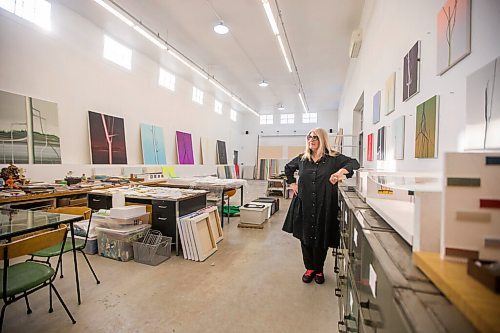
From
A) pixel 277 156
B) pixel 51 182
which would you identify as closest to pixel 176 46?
pixel 51 182

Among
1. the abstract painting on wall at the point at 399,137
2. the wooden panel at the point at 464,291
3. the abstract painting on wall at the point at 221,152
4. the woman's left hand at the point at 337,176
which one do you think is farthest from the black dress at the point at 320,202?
the abstract painting on wall at the point at 221,152

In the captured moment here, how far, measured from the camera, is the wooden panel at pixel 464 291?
0.36 meters

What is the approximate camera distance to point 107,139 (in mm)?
5758

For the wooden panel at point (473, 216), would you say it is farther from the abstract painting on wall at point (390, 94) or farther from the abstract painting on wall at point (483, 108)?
the abstract painting on wall at point (390, 94)

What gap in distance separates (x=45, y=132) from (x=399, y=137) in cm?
549

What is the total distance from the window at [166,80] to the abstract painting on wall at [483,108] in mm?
7959

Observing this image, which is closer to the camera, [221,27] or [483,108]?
[483,108]

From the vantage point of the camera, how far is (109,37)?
5.78 metres

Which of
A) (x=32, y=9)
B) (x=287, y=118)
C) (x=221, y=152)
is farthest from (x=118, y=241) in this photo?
(x=287, y=118)

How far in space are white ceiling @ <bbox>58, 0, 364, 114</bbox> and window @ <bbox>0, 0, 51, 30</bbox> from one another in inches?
12.6

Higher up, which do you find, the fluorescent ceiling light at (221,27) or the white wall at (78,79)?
the fluorescent ceiling light at (221,27)

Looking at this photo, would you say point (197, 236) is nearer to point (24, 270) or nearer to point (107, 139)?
point (24, 270)

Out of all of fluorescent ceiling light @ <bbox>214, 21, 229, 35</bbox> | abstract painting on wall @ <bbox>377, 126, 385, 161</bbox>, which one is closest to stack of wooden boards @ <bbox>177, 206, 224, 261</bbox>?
abstract painting on wall @ <bbox>377, 126, 385, 161</bbox>

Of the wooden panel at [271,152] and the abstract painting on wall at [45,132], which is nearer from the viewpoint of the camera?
the abstract painting on wall at [45,132]
